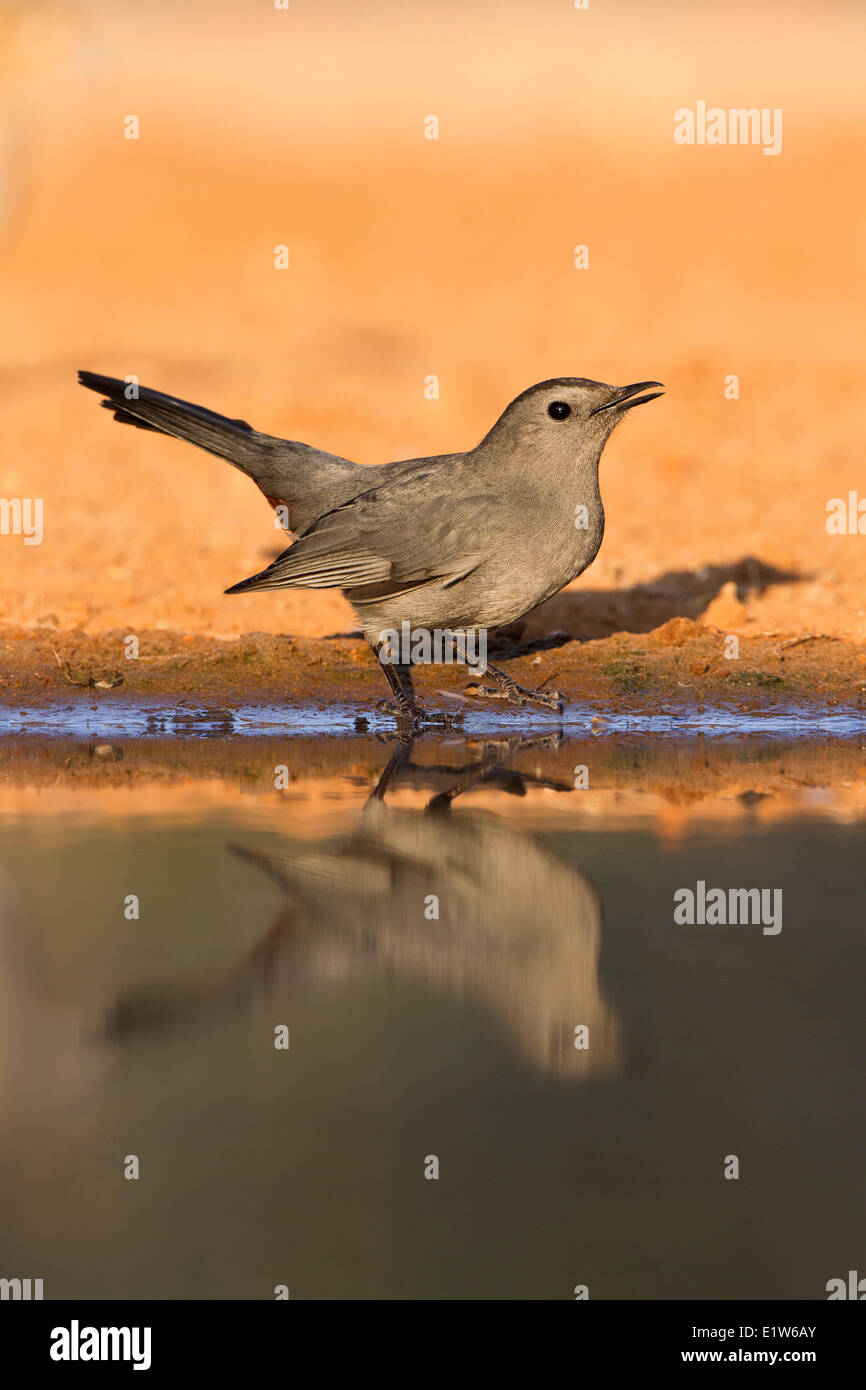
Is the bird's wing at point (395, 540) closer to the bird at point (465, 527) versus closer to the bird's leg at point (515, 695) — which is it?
the bird at point (465, 527)

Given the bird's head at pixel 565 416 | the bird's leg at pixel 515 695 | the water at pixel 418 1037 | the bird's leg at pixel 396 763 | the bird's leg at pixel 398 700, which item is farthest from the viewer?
the bird's leg at pixel 515 695

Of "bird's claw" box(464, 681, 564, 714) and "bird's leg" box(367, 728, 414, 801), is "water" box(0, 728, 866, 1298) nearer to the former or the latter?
"bird's leg" box(367, 728, 414, 801)

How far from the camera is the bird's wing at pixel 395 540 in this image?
27.2 ft

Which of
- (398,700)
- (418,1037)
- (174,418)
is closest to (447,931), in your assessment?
(418,1037)

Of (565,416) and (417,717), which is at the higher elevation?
(565,416)

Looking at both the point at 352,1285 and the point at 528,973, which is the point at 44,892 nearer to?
the point at 528,973

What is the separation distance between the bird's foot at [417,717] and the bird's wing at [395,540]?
615 millimetres

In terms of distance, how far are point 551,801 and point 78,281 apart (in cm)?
3083

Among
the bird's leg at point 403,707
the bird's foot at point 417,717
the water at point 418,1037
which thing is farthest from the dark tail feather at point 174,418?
the water at point 418,1037

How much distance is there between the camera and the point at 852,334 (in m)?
25.2

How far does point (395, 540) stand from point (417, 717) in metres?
0.92

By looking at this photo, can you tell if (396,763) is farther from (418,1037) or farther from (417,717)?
(418,1037)

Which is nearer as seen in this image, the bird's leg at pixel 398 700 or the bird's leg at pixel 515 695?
the bird's leg at pixel 398 700

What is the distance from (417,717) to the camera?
8.54 m
